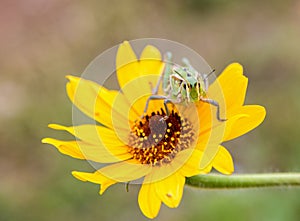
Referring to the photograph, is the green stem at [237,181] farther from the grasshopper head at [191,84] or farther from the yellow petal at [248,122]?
the grasshopper head at [191,84]

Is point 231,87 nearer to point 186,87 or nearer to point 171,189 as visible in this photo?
point 186,87

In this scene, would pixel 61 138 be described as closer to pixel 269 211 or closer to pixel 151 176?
pixel 269 211

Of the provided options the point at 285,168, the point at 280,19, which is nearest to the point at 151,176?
the point at 285,168

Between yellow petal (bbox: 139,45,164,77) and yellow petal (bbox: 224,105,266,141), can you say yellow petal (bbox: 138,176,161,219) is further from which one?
yellow petal (bbox: 139,45,164,77)

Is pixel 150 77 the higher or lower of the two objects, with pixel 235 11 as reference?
lower

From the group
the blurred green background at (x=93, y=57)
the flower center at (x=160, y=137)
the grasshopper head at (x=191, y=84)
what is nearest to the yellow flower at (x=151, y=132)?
the flower center at (x=160, y=137)

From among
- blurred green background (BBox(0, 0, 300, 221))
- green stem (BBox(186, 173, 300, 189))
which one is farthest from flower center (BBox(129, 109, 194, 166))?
blurred green background (BBox(0, 0, 300, 221))

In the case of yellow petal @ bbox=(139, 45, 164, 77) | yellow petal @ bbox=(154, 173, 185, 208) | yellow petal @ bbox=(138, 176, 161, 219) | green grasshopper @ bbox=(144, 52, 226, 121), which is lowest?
yellow petal @ bbox=(138, 176, 161, 219)
